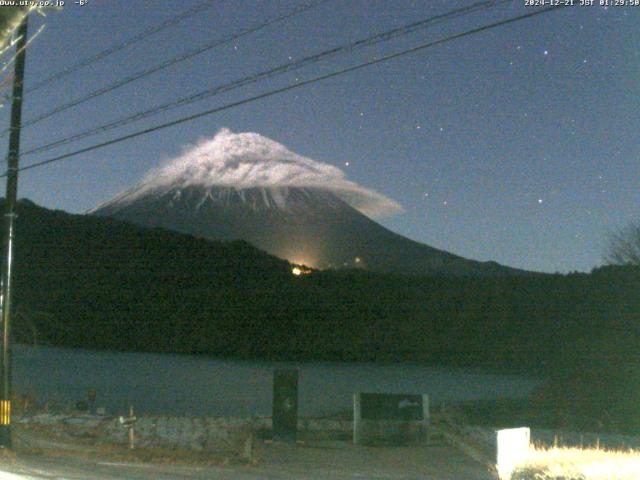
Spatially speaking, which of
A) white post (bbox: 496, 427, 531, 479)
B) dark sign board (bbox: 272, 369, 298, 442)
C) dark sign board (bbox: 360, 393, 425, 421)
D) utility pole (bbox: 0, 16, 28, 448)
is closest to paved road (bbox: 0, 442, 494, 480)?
dark sign board (bbox: 272, 369, 298, 442)

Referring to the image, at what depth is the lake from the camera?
31531mm

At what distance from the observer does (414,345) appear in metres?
53.8

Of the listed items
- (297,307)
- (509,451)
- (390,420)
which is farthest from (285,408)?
(297,307)

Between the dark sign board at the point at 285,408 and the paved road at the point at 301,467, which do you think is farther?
the dark sign board at the point at 285,408

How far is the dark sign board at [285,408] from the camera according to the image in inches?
773

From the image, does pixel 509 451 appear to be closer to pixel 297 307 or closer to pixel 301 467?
pixel 301 467

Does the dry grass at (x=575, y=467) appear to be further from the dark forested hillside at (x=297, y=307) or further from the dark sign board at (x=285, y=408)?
the dark forested hillside at (x=297, y=307)

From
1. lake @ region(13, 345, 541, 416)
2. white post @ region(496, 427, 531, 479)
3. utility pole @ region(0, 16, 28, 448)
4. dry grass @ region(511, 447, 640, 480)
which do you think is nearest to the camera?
dry grass @ region(511, 447, 640, 480)

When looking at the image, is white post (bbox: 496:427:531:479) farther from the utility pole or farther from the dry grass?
the utility pole

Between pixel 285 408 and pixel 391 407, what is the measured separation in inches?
97.3

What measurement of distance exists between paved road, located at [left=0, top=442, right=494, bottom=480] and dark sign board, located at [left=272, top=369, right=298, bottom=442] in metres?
0.33

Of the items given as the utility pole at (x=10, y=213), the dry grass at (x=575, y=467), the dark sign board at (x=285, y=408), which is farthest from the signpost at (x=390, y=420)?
the utility pole at (x=10, y=213)

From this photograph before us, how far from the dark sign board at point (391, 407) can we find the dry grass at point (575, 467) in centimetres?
693

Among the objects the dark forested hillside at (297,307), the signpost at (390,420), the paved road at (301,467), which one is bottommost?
the paved road at (301,467)
